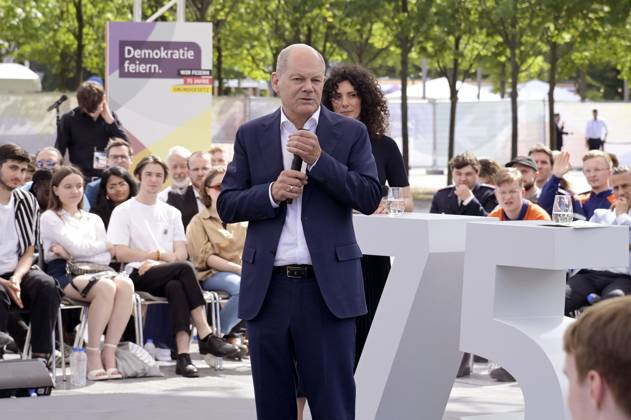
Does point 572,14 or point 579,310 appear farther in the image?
point 572,14

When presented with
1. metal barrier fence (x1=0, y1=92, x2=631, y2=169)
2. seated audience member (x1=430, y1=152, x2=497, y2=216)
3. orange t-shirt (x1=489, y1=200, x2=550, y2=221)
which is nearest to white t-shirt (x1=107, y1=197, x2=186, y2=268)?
seated audience member (x1=430, y1=152, x2=497, y2=216)

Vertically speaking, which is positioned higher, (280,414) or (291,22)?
(291,22)

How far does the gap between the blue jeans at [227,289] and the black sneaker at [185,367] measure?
2.77 feet

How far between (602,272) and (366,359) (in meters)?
3.63

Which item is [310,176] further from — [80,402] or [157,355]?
[157,355]

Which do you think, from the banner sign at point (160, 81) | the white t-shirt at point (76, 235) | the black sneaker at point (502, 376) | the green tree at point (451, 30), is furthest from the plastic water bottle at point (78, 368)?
the green tree at point (451, 30)

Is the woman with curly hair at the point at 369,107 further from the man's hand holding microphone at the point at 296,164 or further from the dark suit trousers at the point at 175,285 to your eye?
the dark suit trousers at the point at 175,285

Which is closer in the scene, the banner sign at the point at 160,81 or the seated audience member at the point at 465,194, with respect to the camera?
the seated audience member at the point at 465,194

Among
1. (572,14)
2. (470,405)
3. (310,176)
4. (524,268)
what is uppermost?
(572,14)

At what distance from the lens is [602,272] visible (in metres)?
10.0

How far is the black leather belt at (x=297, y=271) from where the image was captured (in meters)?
5.09

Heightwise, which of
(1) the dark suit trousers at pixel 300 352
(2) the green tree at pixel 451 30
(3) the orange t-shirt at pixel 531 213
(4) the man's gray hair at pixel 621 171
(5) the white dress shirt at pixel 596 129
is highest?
(2) the green tree at pixel 451 30

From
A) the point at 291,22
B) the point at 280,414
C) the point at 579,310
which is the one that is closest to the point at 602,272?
the point at 579,310

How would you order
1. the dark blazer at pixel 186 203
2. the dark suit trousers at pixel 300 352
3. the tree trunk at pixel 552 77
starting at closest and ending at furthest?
the dark suit trousers at pixel 300 352 < the dark blazer at pixel 186 203 < the tree trunk at pixel 552 77
